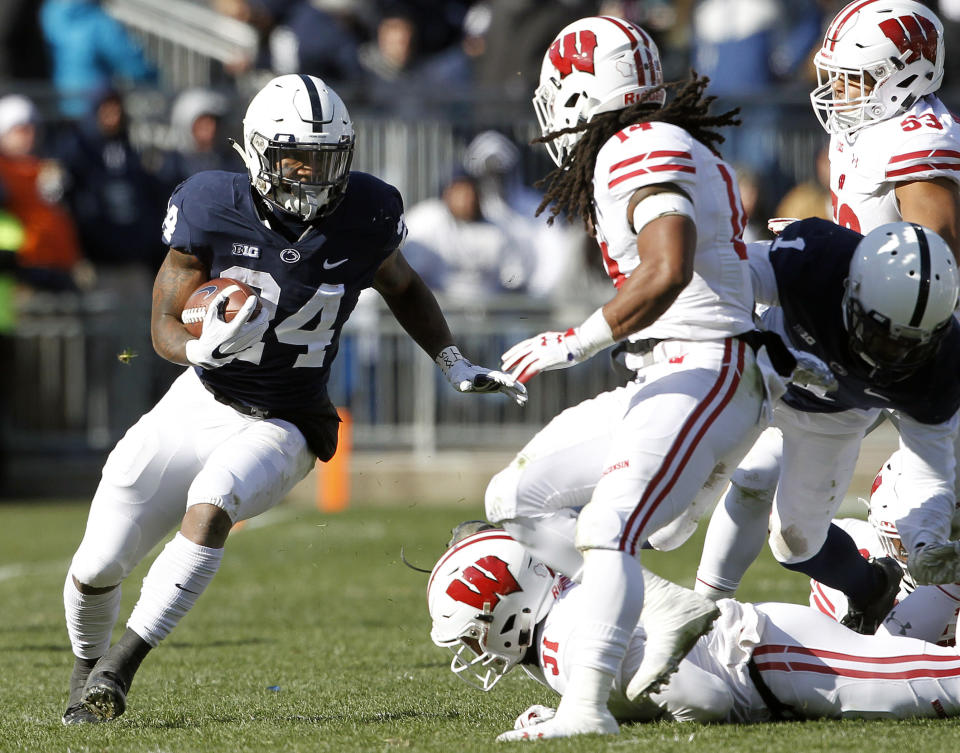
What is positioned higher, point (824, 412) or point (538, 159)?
point (538, 159)

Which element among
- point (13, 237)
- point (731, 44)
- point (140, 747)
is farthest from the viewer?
point (731, 44)

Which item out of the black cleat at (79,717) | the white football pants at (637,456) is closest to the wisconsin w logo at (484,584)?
the white football pants at (637,456)

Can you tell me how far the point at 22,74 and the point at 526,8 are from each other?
4406 millimetres

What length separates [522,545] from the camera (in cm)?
424

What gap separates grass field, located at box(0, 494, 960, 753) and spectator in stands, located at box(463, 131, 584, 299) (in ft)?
6.89

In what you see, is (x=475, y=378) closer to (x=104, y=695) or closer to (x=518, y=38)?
(x=104, y=695)

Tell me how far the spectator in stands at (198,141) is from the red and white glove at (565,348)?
24.7 feet

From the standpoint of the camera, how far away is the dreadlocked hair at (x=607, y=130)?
429cm

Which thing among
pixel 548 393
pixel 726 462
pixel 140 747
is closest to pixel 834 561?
pixel 726 462

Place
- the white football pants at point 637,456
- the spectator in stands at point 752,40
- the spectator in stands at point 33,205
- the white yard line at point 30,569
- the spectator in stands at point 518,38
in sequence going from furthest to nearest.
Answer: the spectator in stands at point 752,40 < the spectator in stands at point 518,38 < the spectator in stands at point 33,205 < the white yard line at point 30,569 < the white football pants at point 637,456

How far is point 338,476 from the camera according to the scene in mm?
10742

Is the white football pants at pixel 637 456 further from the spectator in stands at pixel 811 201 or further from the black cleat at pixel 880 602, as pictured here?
the spectator in stands at pixel 811 201

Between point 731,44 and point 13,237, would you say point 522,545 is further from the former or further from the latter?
point 731,44

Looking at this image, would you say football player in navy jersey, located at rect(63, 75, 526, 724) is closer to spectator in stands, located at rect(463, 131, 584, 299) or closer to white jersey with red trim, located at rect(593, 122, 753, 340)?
white jersey with red trim, located at rect(593, 122, 753, 340)
